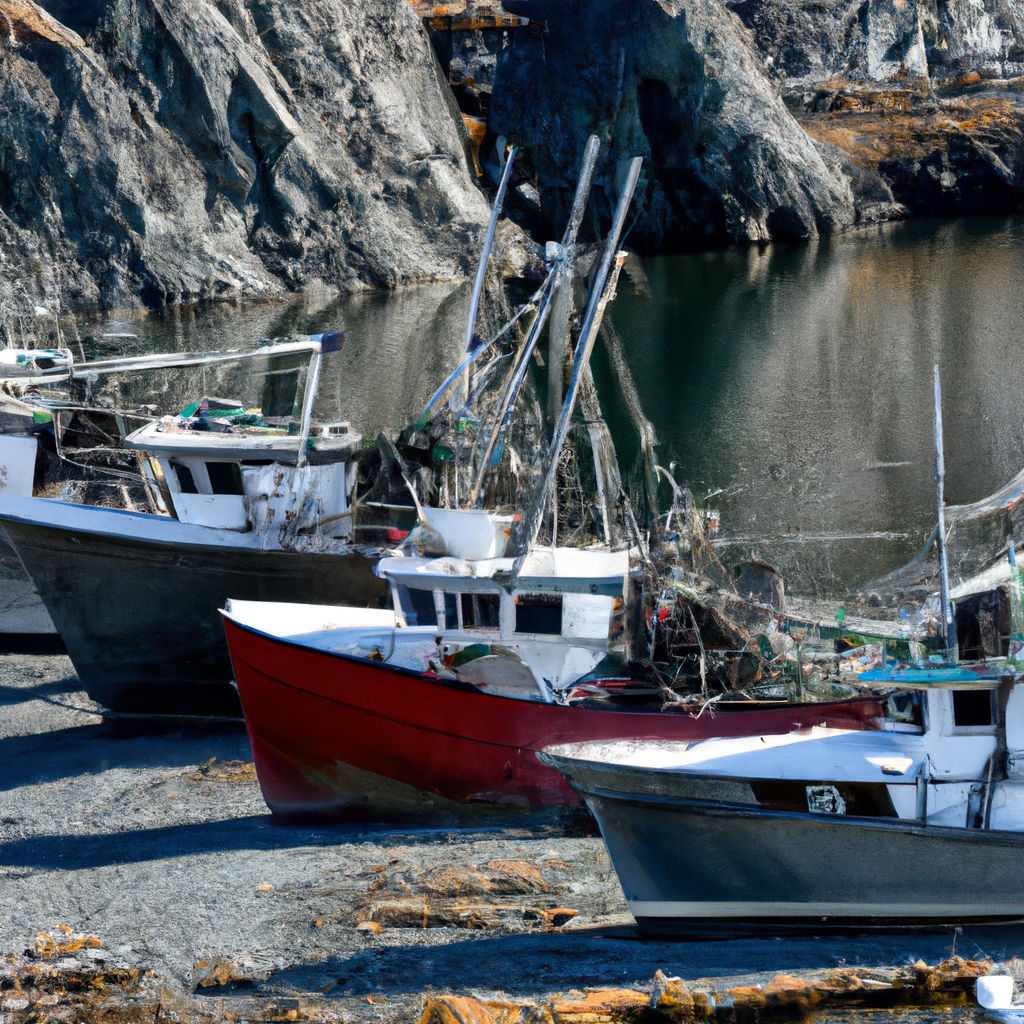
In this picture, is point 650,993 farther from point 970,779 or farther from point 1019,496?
point 1019,496

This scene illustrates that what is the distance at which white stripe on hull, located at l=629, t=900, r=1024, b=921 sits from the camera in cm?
1023

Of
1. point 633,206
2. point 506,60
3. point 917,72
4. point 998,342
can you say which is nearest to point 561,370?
point 998,342

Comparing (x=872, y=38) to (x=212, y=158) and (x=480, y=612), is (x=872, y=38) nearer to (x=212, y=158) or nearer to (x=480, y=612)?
(x=212, y=158)

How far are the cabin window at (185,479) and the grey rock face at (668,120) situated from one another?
163ft

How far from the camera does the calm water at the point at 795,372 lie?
80.1 ft

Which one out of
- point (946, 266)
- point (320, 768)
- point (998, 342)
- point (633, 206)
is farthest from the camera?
point (633, 206)

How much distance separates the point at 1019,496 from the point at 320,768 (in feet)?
28.6

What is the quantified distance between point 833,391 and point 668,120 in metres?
37.3

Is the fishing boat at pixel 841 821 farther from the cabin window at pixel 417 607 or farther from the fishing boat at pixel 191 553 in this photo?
the fishing boat at pixel 191 553

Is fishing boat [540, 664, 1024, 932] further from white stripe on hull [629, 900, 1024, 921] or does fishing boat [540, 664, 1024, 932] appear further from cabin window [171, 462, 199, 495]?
cabin window [171, 462, 199, 495]

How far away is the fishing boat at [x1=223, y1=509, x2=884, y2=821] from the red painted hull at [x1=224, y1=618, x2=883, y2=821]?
0.05ft

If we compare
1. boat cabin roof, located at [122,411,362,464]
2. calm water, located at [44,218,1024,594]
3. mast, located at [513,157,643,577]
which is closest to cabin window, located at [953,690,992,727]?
mast, located at [513,157,643,577]

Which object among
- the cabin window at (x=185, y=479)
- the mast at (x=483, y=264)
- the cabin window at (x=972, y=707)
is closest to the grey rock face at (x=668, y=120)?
the mast at (x=483, y=264)

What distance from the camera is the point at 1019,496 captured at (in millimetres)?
12117
